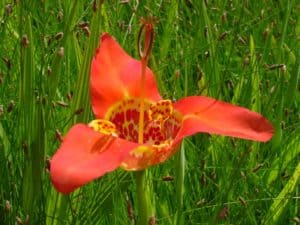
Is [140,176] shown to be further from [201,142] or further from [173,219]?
[201,142]

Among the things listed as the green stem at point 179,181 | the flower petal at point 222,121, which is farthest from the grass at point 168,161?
the flower petal at point 222,121

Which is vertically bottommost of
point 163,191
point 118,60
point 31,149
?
point 163,191

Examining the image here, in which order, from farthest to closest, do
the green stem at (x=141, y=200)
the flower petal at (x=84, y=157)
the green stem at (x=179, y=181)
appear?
the green stem at (x=179, y=181) < the green stem at (x=141, y=200) < the flower petal at (x=84, y=157)

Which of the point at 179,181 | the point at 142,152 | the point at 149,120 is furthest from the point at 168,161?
the point at 142,152

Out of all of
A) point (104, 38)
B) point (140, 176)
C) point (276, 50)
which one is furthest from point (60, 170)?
point (276, 50)

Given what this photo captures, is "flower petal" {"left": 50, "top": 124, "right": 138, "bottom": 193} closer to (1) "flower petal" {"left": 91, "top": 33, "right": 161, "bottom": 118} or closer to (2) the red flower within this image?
(2) the red flower

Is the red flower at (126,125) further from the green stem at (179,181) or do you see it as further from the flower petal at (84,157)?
the green stem at (179,181)

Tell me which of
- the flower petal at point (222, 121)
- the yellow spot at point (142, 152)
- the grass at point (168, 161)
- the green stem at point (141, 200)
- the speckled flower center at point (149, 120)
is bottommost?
the grass at point (168, 161)
